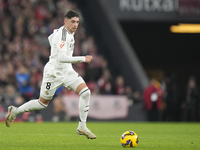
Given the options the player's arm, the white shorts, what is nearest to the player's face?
the player's arm

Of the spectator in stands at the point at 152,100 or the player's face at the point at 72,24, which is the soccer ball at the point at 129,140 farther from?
the spectator in stands at the point at 152,100

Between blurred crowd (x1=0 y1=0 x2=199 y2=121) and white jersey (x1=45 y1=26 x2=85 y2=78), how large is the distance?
7408 mm

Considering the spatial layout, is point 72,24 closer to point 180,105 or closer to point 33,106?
point 33,106

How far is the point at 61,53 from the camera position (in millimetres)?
7465

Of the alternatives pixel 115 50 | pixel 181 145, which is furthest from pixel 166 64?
pixel 181 145

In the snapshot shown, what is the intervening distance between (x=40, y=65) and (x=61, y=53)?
10.00 m

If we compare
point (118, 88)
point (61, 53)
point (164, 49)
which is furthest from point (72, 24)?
point (164, 49)

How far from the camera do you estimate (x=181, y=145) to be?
7.33 m

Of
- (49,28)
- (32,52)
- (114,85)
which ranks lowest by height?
(114,85)

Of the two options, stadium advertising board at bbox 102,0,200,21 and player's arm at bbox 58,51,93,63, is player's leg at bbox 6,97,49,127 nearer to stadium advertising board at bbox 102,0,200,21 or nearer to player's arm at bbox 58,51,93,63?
player's arm at bbox 58,51,93,63

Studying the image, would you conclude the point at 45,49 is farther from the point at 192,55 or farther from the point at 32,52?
the point at 192,55

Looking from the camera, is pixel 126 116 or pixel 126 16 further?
pixel 126 16

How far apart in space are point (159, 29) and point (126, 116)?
7766 millimetres

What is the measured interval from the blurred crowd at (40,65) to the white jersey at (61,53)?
741cm
